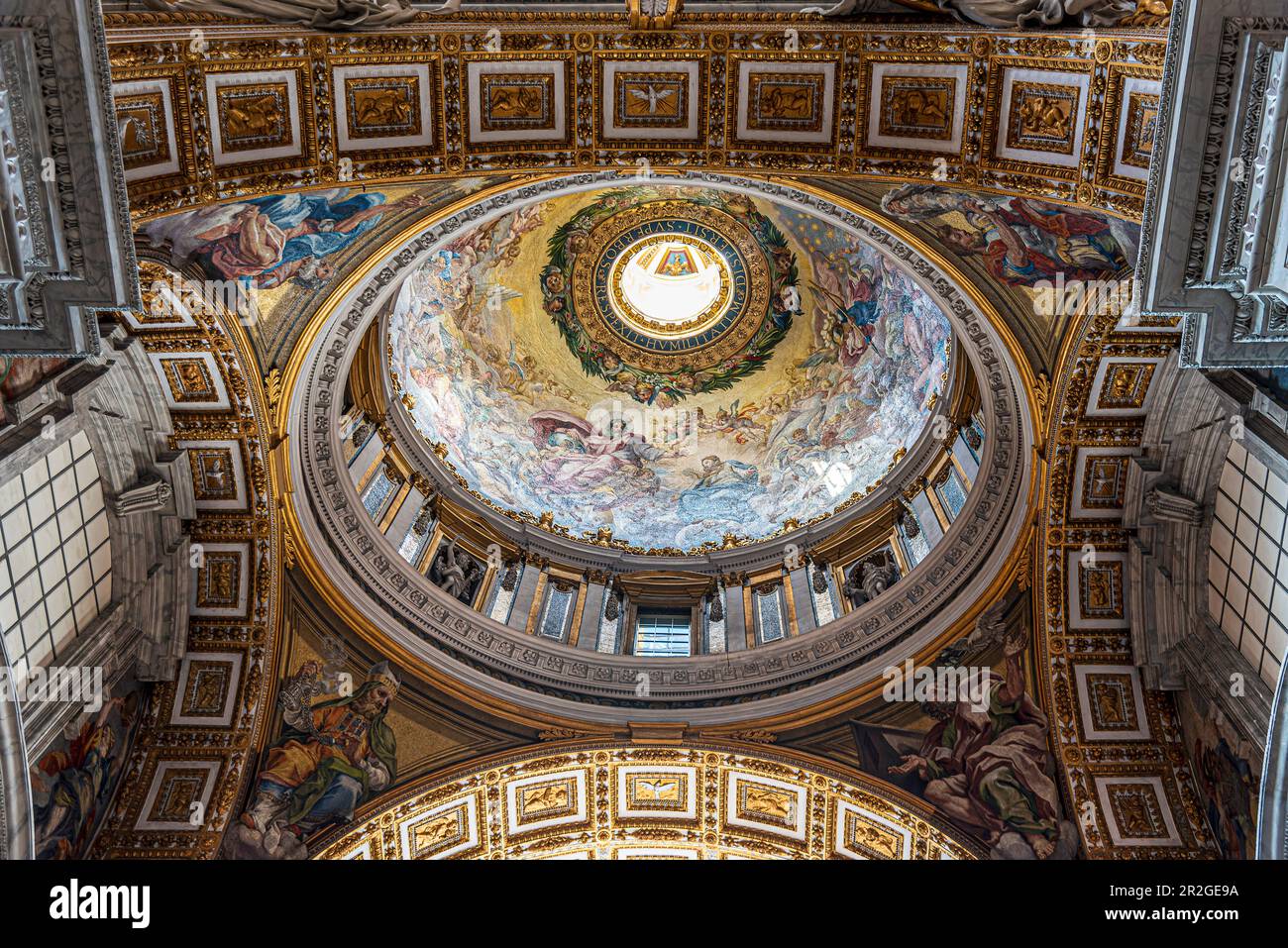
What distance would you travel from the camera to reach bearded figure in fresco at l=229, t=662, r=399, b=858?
18.0 metres

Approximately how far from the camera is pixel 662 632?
2370 centimetres

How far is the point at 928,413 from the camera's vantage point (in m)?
22.6

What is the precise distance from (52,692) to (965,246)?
1431 cm

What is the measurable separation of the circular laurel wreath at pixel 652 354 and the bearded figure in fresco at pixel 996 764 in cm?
1027

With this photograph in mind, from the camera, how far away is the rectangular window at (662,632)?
23047 mm

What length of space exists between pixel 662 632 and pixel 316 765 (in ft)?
25.5

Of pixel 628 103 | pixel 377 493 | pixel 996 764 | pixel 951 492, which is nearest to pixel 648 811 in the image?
pixel 996 764

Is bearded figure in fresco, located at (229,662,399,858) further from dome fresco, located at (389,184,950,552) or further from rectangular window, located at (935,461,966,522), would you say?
rectangular window, located at (935,461,966,522)

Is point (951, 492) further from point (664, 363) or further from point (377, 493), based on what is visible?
point (377, 493)

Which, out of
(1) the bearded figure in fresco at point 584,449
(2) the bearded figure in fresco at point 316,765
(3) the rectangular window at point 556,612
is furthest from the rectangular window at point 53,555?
(1) the bearded figure in fresco at point 584,449

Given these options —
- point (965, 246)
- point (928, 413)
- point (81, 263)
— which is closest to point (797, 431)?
point (928, 413)

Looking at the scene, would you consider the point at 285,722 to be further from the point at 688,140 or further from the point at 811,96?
the point at 811,96

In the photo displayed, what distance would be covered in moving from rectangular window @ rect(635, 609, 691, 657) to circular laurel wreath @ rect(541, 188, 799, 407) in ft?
18.3

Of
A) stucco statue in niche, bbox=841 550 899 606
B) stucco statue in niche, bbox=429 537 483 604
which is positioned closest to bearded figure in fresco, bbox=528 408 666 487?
stucco statue in niche, bbox=429 537 483 604
